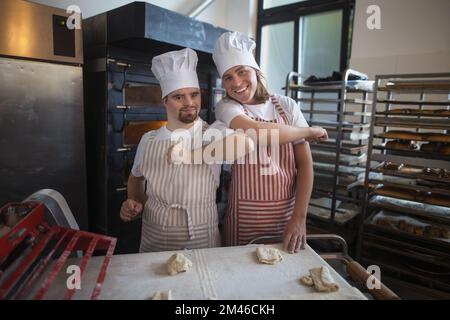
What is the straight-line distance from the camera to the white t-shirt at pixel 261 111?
122 cm

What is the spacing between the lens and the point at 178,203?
1.23 meters

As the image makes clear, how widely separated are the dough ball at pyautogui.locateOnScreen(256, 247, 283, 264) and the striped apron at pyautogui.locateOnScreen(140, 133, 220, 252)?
303 millimetres

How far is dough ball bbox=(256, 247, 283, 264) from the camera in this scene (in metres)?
0.97

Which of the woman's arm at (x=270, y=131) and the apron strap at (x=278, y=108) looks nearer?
the woman's arm at (x=270, y=131)

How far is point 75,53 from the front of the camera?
6.31 ft

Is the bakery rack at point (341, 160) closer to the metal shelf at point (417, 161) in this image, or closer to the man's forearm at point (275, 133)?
the metal shelf at point (417, 161)

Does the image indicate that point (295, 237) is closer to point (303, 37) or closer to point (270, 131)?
point (270, 131)

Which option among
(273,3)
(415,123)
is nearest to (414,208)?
(415,123)

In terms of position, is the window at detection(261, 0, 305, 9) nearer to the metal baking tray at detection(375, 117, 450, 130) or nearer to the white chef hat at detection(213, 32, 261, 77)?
the metal baking tray at detection(375, 117, 450, 130)

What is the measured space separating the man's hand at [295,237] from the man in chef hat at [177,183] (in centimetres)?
32

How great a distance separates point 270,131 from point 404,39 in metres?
2.37

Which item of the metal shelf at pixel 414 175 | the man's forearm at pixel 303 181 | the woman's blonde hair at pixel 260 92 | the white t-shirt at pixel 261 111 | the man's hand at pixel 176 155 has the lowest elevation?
the metal shelf at pixel 414 175

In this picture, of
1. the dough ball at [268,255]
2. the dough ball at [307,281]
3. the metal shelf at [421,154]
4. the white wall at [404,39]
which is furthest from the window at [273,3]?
the dough ball at [307,281]

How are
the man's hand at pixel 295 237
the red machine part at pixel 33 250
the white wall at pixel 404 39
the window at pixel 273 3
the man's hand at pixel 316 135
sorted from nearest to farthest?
the red machine part at pixel 33 250, the man's hand at pixel 295 237, the man's hand at pixel 316 135, the white wall at pixel 404 39, the window at pixel 273 3
